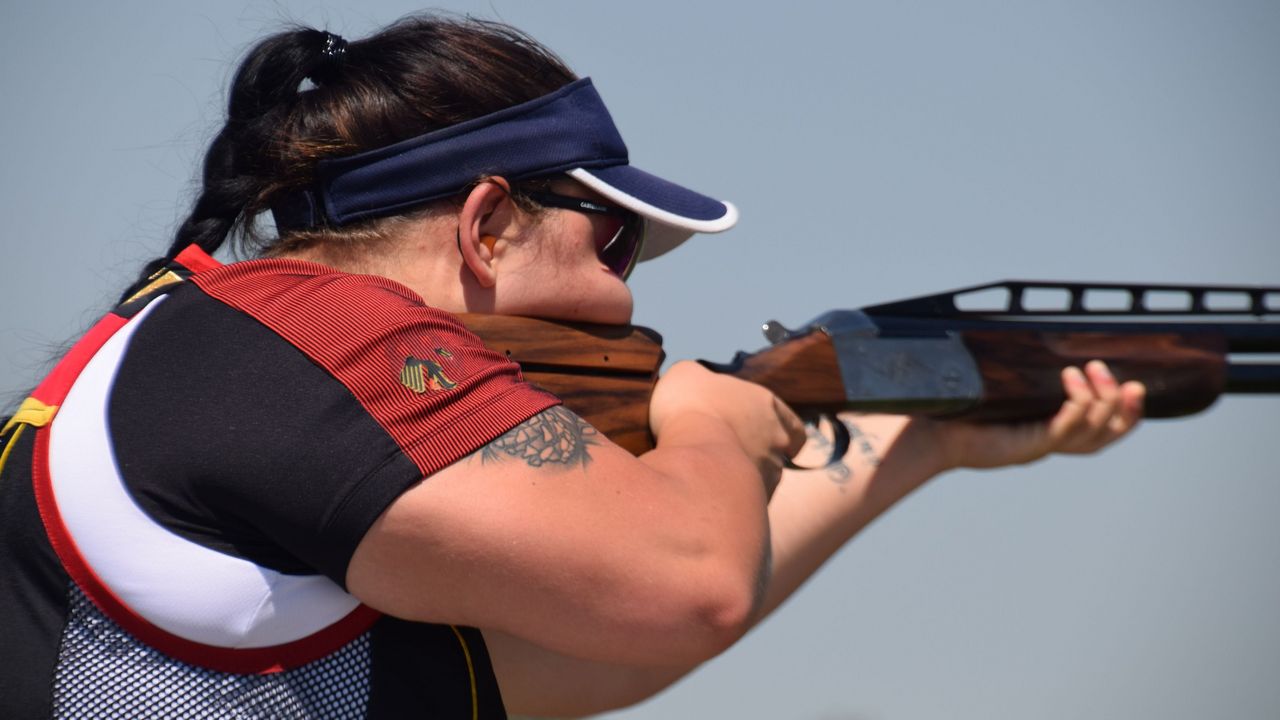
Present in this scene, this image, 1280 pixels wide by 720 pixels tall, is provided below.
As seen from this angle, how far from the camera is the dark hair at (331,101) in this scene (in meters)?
2.53

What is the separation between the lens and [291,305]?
198 cm

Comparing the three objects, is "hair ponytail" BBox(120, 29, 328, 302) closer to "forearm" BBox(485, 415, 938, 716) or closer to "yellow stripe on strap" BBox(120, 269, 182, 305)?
"yellow stripe on strap" BBox(120, 269, 182, 305)

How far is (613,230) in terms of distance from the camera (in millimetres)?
2768

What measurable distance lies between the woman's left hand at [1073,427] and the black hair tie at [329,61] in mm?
1765

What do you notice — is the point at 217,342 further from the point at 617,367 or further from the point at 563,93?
the point at 563,93

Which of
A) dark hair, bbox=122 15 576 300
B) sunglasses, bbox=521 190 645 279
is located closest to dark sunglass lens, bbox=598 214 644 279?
sunglasses, bbox=521 190 645 279

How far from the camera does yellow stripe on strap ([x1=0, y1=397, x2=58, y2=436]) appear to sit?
78.1 inches

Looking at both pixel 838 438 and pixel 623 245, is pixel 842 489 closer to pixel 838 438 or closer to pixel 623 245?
pixel 838 438

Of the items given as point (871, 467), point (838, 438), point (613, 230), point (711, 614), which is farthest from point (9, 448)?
point (871, 467)

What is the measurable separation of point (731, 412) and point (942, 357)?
792mm

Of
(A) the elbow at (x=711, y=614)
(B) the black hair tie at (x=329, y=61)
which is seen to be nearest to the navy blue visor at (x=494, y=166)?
(B) the black hair tie at (x=329, y=61)

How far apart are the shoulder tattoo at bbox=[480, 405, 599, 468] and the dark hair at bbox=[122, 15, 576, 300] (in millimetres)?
739

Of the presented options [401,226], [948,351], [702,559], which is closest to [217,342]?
[401,226]

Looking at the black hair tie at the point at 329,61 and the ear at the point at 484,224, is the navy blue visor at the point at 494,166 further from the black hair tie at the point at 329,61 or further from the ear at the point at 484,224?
the black hair tie at the point at 329,61
